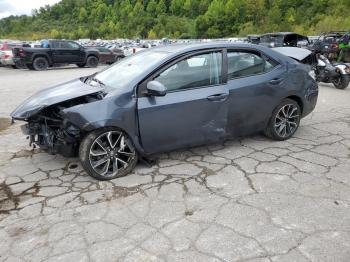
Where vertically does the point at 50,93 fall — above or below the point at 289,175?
above

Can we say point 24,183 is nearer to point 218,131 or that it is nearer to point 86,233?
point 86,233

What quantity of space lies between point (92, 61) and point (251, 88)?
16685mm

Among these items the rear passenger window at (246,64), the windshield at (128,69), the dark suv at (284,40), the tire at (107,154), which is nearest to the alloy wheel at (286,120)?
the rear passenger window at (246,64)

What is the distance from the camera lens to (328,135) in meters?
5.77

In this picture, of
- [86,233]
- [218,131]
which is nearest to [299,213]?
[218,131]

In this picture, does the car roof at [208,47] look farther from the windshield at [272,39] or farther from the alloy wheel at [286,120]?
the windshield at [272,39]

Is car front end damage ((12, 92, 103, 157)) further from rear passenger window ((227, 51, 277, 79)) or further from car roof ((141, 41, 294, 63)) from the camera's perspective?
rear passenger window ((227, 51, 277, 79))

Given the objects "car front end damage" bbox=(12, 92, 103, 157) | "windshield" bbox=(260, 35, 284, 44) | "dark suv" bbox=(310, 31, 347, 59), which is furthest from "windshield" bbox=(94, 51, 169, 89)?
"windshield" bbox=(260, 35, 284, 44)

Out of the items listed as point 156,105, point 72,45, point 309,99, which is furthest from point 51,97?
point 72,45

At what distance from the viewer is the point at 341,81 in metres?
10.1

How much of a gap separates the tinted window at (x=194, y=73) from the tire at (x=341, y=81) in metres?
6.79

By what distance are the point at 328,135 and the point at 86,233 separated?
428 centimetres

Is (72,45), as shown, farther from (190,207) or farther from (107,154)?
(190,207)

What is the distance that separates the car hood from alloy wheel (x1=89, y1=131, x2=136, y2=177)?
0.60 m
